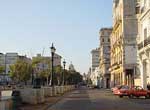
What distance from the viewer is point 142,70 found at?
2457 inches

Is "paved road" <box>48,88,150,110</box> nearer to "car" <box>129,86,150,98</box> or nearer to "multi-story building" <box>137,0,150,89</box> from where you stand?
"car" <box>129,86,150,98</box>

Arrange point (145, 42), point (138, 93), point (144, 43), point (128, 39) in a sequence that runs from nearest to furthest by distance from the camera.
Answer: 1. point (138, 93)
2. point (145, 42)
3. point (144, 43)
4. point (128, 39)

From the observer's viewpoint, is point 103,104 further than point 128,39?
No

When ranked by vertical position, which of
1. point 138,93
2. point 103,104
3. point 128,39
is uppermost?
point 128,39

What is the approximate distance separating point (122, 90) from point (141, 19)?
46.3 ft

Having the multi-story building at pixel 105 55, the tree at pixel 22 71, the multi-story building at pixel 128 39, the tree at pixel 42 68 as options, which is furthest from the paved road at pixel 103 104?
the multi-story building at pixel 105 55

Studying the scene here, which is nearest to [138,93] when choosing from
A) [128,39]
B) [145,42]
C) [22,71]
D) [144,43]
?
[145,42]

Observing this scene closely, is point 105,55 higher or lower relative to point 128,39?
higher

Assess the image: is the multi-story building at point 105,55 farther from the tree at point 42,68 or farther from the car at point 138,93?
the car at point 138,93

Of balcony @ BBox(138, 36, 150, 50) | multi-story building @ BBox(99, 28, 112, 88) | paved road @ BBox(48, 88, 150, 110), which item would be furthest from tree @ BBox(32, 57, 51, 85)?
paved road @ BBox(48, 88, 150, 110)

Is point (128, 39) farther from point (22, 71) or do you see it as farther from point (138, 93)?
point (138, 93)

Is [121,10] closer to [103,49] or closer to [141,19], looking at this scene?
[141,19]

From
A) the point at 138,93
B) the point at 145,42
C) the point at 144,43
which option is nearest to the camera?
the point at 138,93

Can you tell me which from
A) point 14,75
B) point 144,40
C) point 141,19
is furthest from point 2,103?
point 14,75
